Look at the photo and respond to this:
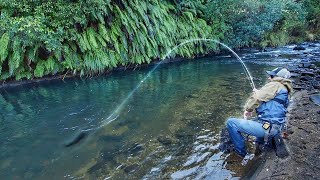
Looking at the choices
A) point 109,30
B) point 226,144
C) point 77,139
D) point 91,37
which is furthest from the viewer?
point 109,30

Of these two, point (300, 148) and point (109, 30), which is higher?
point (109, 30)

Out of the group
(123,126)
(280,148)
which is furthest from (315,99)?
(123,126)

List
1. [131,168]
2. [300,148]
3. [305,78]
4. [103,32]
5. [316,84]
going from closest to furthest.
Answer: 1. [300,148]
2. [131,168]
3. [316,84]
4. [305,78]
5. [103,32]

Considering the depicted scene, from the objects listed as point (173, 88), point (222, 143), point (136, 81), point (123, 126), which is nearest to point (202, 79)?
point (173, 88)

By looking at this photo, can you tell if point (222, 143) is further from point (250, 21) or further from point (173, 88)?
point (250, 21)

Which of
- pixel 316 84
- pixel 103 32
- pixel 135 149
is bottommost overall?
pixel 135 149

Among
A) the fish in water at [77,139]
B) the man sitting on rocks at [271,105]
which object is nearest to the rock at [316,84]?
the man sitting on rocks at [271,105]

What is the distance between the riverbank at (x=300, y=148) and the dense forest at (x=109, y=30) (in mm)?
9760

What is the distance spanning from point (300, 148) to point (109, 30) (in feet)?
41.5

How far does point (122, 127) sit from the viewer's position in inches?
327

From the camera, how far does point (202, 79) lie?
13953 mm

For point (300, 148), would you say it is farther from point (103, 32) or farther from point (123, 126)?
point (103, 32)

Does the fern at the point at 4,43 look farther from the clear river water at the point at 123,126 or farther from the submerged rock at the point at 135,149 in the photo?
the submerged rock at the point at 135,149

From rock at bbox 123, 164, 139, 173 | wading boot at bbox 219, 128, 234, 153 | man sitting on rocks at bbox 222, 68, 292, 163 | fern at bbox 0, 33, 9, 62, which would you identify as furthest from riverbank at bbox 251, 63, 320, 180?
fern at bbox 0, 33, 9, 62
